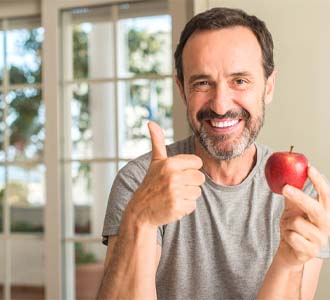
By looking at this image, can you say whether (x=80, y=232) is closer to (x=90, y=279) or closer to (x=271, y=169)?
(x=90, y=279)

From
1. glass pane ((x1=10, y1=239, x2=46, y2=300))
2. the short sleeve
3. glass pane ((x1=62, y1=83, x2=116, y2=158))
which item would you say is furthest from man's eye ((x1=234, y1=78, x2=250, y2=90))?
glass pane ((x1=10, y1=239, x2=46, y2=300))

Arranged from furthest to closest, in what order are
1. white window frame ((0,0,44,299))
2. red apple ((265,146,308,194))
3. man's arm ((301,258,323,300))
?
white window frame ((0,0,44,299)) → man's arm ((301,258,323,300)) → red apple ((265,146,308,194))

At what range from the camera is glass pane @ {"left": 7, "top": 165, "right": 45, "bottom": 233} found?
16.6 feet

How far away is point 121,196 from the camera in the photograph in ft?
5.09

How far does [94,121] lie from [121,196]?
8.80ft

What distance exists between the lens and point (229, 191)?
1625 millimetres

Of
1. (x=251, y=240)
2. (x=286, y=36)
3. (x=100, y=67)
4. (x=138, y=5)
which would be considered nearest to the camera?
(x=251, y=240)

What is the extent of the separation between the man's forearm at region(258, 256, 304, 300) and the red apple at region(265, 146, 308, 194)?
0.61 feet

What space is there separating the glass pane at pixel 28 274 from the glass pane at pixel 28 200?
0.32 m

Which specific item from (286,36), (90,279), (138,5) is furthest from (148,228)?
(90,279)

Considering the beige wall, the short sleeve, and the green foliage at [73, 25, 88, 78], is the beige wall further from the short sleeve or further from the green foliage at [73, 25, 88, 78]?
the green foliage at [73, 25, 88, 78]

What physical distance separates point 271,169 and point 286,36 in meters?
0.93

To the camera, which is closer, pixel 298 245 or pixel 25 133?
pixel 298 245

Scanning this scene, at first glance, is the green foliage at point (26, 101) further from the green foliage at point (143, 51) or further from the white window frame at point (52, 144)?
the white window frame at point (52, 144)
